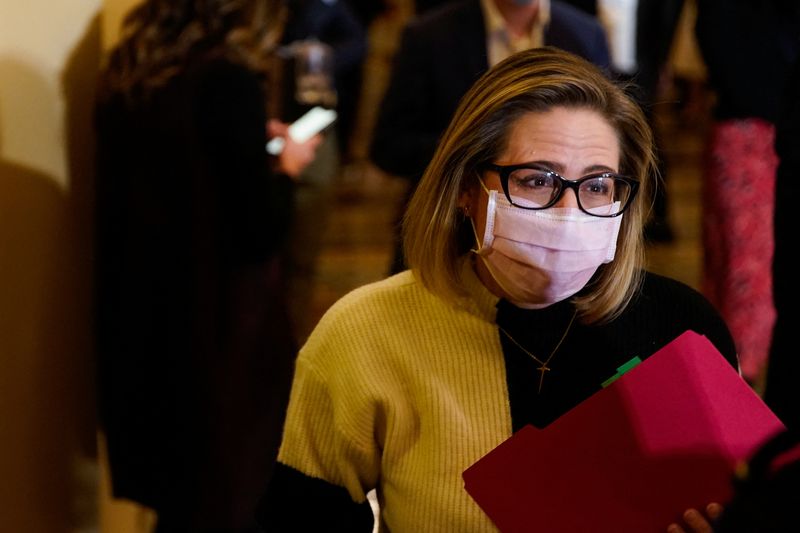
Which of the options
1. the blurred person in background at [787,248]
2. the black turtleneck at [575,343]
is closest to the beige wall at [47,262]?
the black turtleneck at [575,343]

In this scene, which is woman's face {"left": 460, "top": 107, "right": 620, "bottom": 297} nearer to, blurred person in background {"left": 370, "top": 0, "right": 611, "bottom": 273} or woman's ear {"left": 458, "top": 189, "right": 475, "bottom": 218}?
woman's ear {"left": 458, "top": 189, "right": 475, "bottom": 218}

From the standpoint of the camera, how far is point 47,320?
92.0 inches

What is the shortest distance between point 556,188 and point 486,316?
0.20 m

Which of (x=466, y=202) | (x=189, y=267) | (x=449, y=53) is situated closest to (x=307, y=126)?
(x=449, y=53)

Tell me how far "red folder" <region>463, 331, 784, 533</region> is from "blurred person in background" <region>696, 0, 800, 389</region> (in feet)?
6.73

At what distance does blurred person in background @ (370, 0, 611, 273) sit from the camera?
270 centimetres

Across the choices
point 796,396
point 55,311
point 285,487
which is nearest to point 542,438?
→ point 285,487

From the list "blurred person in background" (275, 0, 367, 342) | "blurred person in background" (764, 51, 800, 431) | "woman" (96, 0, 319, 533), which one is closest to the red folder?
"blurred person in background" (764, 51, 800, 431)

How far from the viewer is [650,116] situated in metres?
1.63

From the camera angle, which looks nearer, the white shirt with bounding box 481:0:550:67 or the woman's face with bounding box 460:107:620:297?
the woman's face with bounding box 460:107:620:297

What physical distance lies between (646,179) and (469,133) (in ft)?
0.87

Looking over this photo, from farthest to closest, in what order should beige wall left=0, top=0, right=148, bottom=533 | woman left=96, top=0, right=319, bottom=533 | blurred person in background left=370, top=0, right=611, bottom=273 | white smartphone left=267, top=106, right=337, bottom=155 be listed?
white smartphone left=267, top=106, right=337, bottom=155 < blurred person in background left=370, top=0, right=611, bottom=273 < woman left=96, top=0, right=319, bottom=533 < beige wall left=0, top=0, right=148, bottom=533

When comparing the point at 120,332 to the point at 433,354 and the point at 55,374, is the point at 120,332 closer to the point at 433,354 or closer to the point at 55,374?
the point at 55,374

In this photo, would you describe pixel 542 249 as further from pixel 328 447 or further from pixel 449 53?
pixel 449 53
